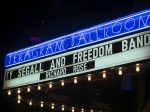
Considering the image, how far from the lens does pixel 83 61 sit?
11.2 meters

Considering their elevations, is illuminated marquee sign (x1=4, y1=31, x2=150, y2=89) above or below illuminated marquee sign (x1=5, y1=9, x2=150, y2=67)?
below

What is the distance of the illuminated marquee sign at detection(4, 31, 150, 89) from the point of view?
9781 mm

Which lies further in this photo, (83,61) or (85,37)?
(85,37)

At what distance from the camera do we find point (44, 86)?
44.5 ft

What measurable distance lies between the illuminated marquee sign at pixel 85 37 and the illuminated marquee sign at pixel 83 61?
0.60 ft

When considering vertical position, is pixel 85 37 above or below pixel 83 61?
above

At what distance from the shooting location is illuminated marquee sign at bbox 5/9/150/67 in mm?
10055

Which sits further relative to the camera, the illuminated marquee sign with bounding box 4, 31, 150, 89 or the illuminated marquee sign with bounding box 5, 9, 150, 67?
the illuminated marquee sign with bounding box 5, 9, 150, 67

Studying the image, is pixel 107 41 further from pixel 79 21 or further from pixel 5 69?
pixel 79 21

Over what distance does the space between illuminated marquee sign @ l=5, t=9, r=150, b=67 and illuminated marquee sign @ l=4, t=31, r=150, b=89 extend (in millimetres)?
182

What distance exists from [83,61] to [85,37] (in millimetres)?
707

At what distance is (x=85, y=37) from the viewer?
11.4 m

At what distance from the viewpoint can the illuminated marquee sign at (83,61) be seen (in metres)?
9.78

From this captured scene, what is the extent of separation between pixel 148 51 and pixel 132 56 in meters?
0.49
